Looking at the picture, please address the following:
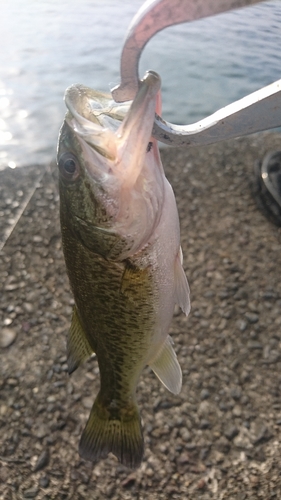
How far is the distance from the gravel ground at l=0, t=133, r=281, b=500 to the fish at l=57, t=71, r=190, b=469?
1.11 meters

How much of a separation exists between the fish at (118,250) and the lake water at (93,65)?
4.85m

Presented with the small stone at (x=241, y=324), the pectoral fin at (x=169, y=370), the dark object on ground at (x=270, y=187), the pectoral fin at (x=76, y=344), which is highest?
the pectoral fin at (x=76, y=344)

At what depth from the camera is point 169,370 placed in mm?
1748

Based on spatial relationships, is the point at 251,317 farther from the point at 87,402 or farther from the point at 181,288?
the point at 181,288

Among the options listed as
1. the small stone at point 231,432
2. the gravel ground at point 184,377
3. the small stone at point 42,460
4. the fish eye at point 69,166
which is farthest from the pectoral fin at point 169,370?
the small stone at point 42,460

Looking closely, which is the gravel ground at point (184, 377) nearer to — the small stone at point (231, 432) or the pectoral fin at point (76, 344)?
the small stone at point (231, 432)

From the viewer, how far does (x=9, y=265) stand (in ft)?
13.5

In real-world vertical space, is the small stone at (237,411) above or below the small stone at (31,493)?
below

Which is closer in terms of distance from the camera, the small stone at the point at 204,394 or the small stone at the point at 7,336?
the small stone at the point at 204,394

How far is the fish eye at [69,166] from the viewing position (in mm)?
1312

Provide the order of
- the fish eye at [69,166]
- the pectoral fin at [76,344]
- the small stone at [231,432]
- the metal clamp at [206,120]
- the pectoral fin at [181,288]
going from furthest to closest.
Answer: the small stone at [231,432] → the pectoral fin at [76,344] → the pectoral fin at [181,288] → the fish eye at [69,166] → the metal clamp at [206,120]

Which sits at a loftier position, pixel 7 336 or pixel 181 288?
pixel 181 288

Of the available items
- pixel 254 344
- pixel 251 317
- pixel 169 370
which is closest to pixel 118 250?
pixel 169 370

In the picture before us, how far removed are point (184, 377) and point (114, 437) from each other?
1.49 m
